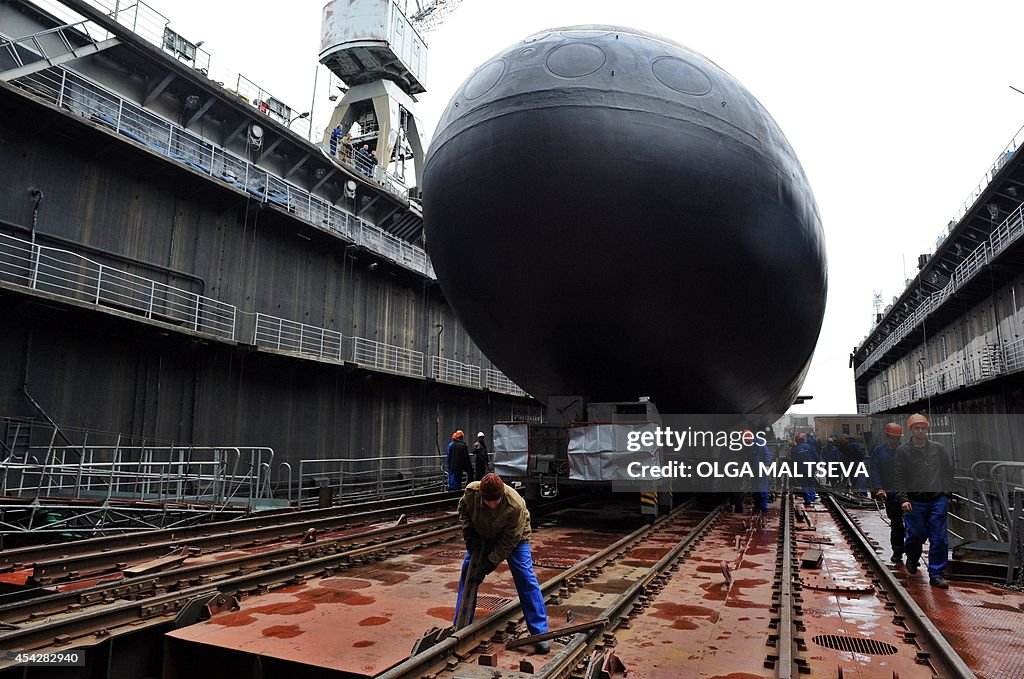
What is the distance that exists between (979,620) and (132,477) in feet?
45.5

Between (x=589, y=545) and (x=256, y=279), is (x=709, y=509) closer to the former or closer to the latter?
(x=589, y=545)

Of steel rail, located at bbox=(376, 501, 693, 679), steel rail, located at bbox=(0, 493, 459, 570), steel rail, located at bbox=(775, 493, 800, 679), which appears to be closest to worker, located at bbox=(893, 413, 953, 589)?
steel rail, located at bbox=(775, 493, 800, 679)

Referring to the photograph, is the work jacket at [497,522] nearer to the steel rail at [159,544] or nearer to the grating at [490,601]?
the grating at [490,601]

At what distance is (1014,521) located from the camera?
18.1ft

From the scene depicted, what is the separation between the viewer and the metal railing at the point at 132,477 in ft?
32.7

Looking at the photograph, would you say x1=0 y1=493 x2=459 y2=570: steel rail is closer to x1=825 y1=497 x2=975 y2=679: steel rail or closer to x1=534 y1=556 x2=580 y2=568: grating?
x1=534 y1=556 x2=580 y2=568: grating

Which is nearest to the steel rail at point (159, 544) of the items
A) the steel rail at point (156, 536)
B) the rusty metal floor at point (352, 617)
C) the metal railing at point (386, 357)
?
the steel rail at point (156, 536)

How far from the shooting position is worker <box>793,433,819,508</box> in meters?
13.5

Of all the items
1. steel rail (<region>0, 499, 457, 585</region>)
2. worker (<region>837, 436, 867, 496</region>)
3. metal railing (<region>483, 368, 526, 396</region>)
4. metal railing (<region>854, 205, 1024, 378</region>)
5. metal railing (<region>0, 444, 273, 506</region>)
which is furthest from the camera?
metal railing (<region>483, 368, 526, 396</region>)

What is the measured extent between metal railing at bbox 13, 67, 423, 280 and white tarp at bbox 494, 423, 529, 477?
35.0 ft

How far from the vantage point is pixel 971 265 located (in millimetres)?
29438

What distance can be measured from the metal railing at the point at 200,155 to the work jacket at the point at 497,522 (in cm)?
1302

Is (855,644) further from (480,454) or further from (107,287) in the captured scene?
(107,287)

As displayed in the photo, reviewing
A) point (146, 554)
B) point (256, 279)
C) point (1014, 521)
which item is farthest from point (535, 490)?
point (256, 279)
